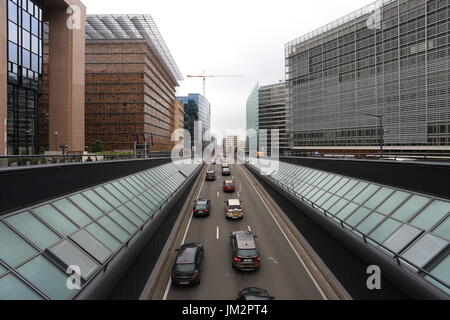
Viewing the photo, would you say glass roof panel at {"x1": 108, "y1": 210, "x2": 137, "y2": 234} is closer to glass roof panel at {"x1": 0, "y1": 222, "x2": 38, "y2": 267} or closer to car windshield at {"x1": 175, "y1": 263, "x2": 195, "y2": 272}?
car windshield at {"x1": 175, "y1": 263, "x2": 195, "y2": 272}

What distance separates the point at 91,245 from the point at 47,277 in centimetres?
202

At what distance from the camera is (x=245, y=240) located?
12.9 m

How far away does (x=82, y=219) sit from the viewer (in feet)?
28.5

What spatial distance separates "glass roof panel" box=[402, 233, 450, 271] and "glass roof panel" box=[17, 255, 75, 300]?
10006mm

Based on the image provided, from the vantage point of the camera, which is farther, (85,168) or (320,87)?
(320,87)

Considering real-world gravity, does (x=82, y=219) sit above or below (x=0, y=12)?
below

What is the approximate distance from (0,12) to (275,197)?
3527 centimetres

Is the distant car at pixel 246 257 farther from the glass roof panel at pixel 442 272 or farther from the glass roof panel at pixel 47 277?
the glass roof panel at pixel 47 277

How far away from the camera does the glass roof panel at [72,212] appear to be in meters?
8.23

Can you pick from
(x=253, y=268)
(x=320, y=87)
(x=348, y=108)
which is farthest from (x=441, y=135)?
(x=253, y=268)

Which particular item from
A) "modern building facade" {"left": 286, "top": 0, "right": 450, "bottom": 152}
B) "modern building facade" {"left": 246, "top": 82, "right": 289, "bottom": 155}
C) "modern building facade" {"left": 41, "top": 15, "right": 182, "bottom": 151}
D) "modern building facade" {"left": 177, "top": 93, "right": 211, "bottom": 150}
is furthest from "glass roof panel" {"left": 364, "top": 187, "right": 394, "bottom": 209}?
"modern building facade" {"left": 177, "top": 93, "right": 211, "bottom": 150}

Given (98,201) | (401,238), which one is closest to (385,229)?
(401,238)

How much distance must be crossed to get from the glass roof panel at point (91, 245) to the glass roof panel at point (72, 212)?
0.52m

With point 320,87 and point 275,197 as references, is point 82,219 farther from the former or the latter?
point 320,87
